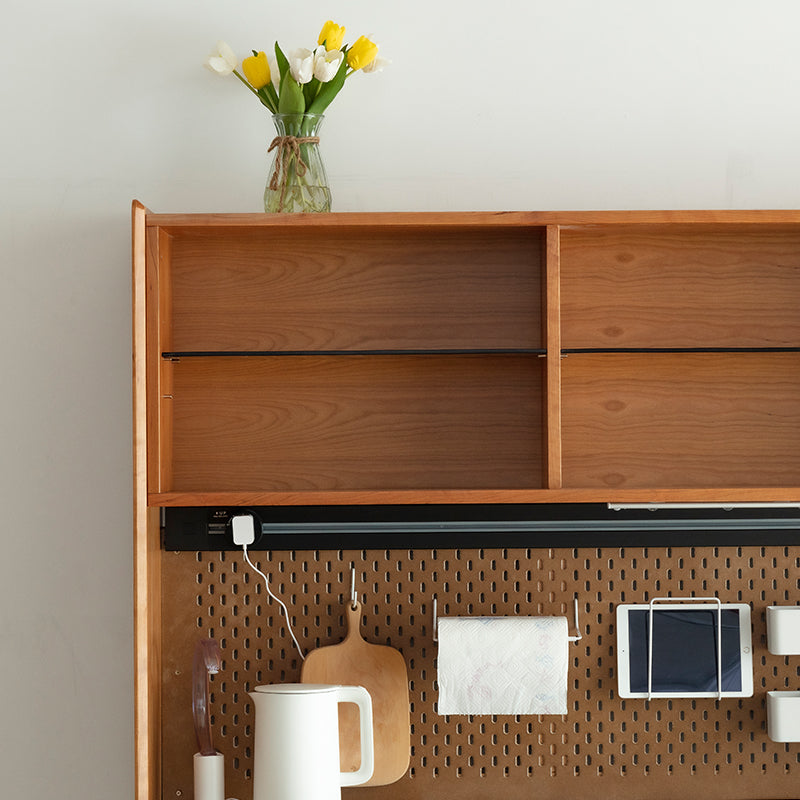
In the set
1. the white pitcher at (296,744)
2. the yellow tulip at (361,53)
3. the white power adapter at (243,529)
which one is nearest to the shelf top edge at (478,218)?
the yellow tulip at (361,53)

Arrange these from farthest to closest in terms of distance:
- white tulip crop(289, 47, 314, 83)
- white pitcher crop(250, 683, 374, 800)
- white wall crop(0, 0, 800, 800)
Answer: white wall crop(0, 0, 800, 800) → white tulip crop(289, 47, 314, 83) → white pitcher crop(250, 683, 374, 800)

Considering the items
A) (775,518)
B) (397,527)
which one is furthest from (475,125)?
(775,518)

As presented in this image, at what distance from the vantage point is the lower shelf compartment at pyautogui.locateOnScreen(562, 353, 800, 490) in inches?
78.5

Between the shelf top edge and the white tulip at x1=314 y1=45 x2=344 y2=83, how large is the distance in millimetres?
288

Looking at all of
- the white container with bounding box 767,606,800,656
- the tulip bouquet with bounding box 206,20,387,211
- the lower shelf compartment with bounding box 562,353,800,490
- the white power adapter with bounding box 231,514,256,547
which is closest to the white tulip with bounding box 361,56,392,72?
the tulip bouquet with bounding box 206,20,387,211

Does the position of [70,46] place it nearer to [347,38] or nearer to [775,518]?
[347,38]

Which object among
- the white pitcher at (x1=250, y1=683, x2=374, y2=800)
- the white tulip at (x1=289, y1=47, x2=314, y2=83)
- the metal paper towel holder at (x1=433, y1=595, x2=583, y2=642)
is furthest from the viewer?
the metal paper towel holder at (x1=433, y1=595, x2=583, y2=642)

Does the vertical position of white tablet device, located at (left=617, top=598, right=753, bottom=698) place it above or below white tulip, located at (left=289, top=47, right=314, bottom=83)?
below

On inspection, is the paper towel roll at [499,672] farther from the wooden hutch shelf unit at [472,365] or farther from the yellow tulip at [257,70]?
the yellow tulip at [257,70]

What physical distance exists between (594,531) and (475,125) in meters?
0.93

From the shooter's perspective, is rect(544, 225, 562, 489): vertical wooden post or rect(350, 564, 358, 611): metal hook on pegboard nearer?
rect(544, 225, 562, 489): vertical wooden post

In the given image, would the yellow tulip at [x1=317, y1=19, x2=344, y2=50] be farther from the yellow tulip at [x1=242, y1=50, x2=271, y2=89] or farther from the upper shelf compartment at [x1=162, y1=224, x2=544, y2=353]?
the upper shelf compartment at [x1=162, y1=224, x2=544, y2=353]

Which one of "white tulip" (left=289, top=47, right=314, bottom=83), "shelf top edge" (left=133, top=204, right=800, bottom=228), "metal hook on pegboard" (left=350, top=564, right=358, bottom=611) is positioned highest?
"white tulip" (left=289, top=47, right=314, bottom=83)

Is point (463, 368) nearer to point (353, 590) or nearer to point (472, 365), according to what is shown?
point (472, 365)
